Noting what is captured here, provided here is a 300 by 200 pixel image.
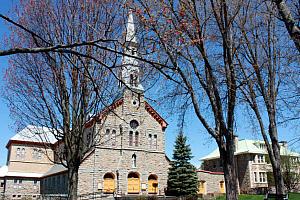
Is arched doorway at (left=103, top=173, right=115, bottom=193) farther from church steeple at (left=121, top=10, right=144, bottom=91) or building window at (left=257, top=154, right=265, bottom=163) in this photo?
church steeple at (left=121, top=10, right=144, bottom=91)

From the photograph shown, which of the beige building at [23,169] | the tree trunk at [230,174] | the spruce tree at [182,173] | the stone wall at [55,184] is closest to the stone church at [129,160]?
the spruce tree at [182,173]

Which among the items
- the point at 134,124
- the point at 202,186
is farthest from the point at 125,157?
the point at 202,186

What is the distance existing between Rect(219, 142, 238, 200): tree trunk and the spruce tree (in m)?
24.8

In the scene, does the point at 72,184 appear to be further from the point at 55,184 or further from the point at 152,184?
the point at 55,184

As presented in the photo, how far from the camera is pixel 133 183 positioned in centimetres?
3456

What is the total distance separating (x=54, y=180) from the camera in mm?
38906

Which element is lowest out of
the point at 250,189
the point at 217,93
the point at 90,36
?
the point at 250,189

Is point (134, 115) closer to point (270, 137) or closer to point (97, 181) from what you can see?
point (97, 181)

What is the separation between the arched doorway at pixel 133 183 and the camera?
1346 inches

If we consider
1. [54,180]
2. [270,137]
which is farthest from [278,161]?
[54,180]

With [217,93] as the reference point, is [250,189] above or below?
below

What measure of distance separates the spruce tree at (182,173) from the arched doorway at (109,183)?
6.04m

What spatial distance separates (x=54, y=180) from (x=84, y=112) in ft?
94.6

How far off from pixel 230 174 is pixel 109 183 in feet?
84.0
